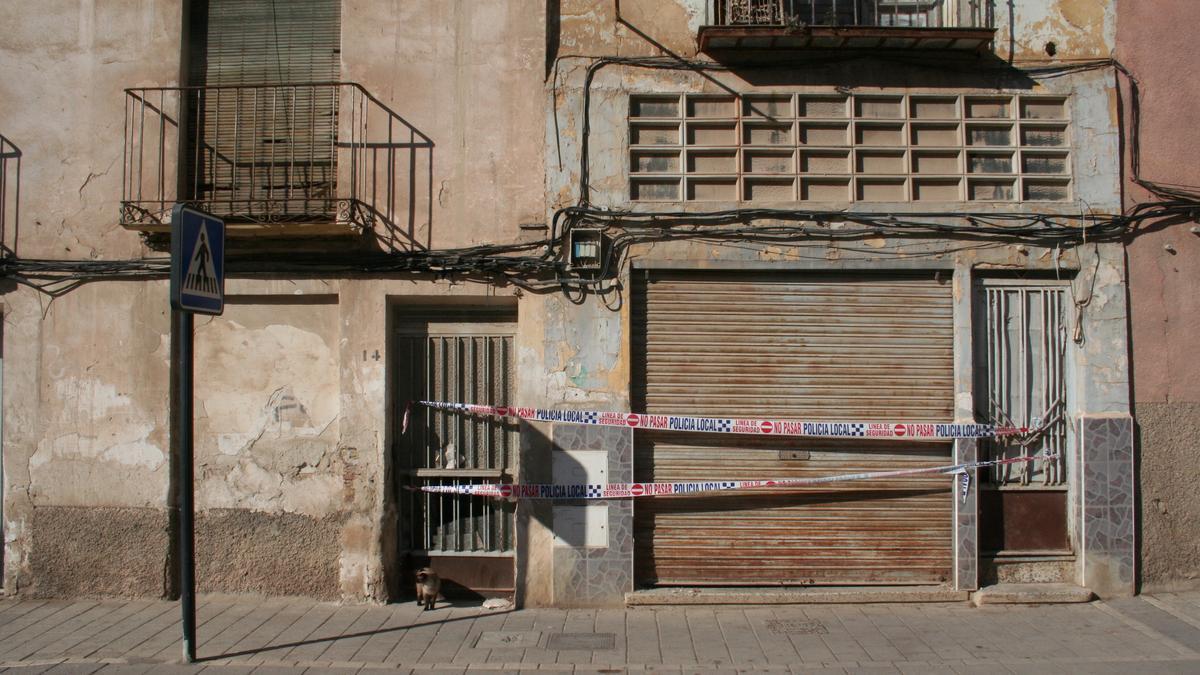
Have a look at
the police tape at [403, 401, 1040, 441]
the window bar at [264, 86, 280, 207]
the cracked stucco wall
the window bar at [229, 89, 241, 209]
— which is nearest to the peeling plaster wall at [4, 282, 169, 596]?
the cracked stucco wall

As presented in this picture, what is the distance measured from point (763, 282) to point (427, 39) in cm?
365

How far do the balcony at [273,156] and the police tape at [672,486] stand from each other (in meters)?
2.53

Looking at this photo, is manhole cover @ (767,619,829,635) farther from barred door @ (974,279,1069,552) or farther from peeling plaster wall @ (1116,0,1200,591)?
peeling plaster wall @ (1116,0,1200,591)

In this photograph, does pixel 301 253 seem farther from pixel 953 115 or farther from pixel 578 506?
pixel 953 115

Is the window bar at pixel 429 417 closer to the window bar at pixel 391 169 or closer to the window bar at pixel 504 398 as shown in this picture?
the window bar at pixel 504 398

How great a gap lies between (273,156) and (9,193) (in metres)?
2.33

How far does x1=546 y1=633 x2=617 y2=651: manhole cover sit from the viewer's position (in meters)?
6.30

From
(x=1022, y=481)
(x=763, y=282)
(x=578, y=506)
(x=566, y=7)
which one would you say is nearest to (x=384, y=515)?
(x=578, y=506)

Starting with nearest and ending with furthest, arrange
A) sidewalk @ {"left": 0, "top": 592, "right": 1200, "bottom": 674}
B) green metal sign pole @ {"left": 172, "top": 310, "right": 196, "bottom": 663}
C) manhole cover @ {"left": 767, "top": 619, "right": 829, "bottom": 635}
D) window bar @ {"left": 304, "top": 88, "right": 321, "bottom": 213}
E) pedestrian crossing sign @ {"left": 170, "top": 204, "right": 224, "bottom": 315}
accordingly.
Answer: pedestrian crossing sign @ {"left": 170, "top": 204, "right": 224, "bottom": 315} < green metal sign pole @ {"left": 172, "top": 310, "right": 196, "bottom": 663} < sidewalk @ {"left": 0, "top": 592, "right": 1200, "bottom": 674} < manhole cover @ {"left": 767, "top": 619, "right": 829, "bottom": 635} < window bar @ {"left": 304, "top": 88, "right": 321, "bottom": 213}

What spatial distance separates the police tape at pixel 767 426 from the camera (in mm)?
7348

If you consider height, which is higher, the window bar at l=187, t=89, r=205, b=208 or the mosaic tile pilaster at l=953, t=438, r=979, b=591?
the window bar at l=187, t=89, r=205, b=208

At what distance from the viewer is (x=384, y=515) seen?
24.3ft

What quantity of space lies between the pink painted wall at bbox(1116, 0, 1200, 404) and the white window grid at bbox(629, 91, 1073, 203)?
0.73m

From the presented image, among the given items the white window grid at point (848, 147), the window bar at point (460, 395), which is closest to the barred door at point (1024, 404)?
the white window grid at point (848, 147)
